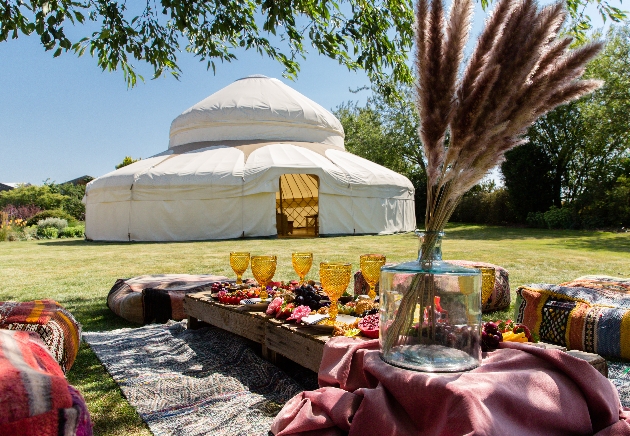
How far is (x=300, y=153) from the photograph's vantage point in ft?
37.4

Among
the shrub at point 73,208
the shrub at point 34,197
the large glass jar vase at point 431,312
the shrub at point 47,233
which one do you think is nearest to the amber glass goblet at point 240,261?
the large glass jar vase at point 431,312

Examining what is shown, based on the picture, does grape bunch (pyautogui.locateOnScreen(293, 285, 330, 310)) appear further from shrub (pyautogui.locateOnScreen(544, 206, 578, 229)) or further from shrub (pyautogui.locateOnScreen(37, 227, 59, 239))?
shrub (pyautogui.locateOnScreen(37, 227, 59, 239))

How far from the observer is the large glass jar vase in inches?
41.5

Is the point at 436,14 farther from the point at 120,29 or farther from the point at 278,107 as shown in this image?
the point at 278,107

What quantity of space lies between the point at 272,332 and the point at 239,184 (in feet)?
28.7

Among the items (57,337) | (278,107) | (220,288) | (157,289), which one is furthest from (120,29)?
(278,107)

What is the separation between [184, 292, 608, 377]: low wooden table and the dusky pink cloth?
169mm

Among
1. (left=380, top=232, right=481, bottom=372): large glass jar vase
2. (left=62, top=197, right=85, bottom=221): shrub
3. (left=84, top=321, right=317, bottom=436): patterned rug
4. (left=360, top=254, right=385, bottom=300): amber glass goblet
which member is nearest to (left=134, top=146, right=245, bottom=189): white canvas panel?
(left=84, top=321, right=317, bottom=436): patterned rug

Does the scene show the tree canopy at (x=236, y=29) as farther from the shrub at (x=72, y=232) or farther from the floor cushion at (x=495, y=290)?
the shrub at (x=72, y=232)

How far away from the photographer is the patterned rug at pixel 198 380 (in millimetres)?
1611

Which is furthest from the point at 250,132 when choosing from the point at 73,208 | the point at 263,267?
the point at 73,208

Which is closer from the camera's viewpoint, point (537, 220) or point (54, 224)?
point (537, 220)

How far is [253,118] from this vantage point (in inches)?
Result: 512

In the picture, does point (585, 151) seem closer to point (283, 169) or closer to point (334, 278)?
point (283, 169)
